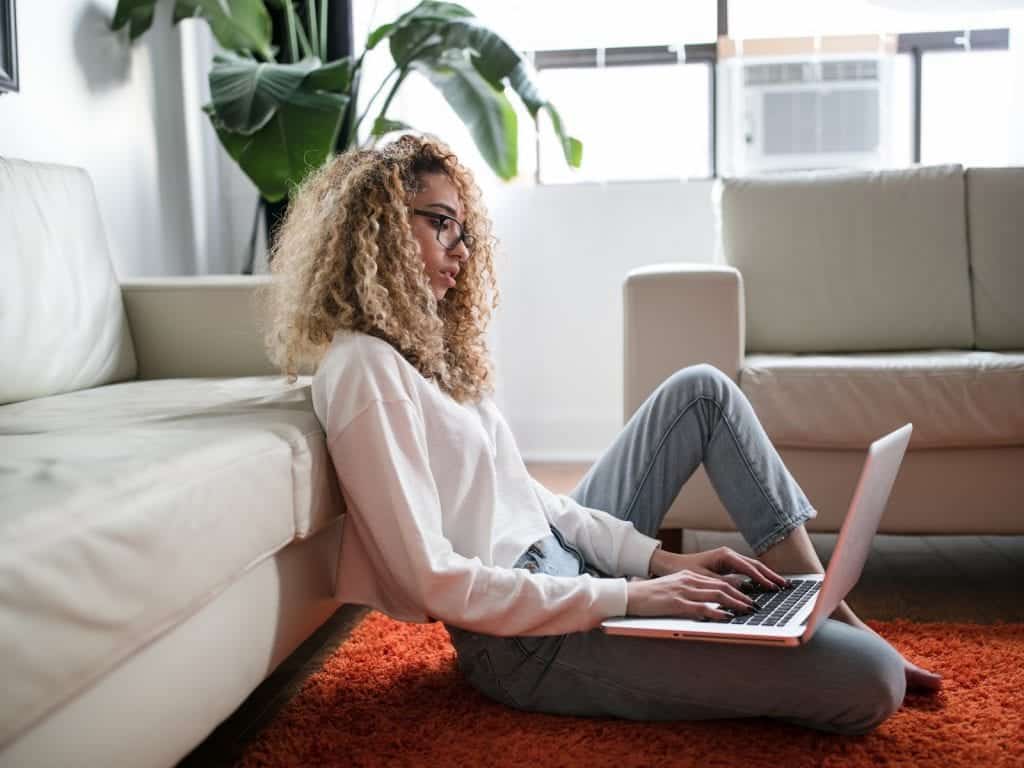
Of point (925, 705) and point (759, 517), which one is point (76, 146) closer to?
point (759, 517)

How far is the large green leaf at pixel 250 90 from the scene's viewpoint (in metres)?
2.55

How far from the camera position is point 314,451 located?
51.9 inches

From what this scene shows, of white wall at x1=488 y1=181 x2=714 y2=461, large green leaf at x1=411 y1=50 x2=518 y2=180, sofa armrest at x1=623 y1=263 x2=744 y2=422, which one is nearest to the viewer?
sofa armrest at x1=623 y1=263 x2=744 y2=422

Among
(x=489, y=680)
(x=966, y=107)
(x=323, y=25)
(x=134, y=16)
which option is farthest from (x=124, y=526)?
(x=966, y=107)

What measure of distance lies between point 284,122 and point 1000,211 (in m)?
1.76

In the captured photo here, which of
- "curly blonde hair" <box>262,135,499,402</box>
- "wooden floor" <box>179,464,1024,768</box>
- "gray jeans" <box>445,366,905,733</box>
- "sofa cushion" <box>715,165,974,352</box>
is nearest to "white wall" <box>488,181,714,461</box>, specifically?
"sofa cushion" <box>715,165,974,352</box>

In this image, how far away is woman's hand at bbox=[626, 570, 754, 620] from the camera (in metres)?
1.24

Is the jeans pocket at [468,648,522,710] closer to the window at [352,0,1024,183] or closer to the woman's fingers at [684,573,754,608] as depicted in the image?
the woman's fingers at [684,573,754,608]

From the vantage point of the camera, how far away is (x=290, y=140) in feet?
8.63

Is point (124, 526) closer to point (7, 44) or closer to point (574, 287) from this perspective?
point (7, 44)

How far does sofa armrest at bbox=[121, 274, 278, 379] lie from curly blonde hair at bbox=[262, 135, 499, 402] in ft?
2.19

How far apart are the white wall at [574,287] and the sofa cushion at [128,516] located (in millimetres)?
2286

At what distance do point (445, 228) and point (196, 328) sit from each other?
93cm

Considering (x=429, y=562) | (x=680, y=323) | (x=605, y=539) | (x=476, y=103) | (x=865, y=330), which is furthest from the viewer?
(x=476, y=103)
